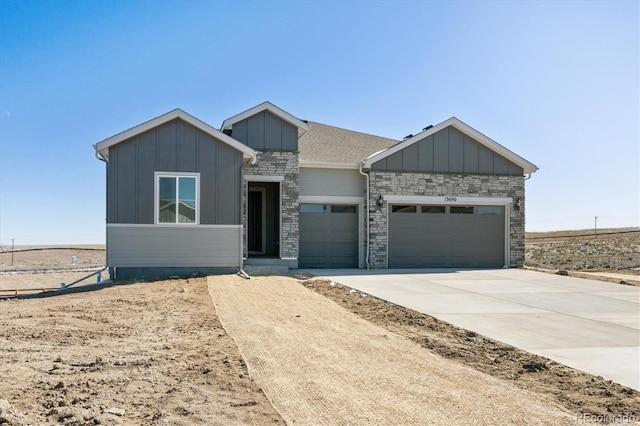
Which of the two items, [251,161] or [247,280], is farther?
[251,161]

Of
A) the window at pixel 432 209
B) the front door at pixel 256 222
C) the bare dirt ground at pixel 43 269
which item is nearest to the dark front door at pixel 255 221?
the front door at pixel 256 222

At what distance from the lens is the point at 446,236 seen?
58.4ft

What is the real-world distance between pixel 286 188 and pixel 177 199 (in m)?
3.65

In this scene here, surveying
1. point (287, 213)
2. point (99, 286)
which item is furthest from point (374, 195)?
point (99, 286)

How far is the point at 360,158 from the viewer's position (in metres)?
17.8

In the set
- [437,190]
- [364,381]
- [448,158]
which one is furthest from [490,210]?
[364,381]

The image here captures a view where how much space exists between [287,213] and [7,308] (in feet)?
27.8

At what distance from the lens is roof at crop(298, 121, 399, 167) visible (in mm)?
17188

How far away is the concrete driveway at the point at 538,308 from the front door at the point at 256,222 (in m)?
4.03

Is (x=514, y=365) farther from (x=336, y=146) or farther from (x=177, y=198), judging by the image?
(x=336, y=146)

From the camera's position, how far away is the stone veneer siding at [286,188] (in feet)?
52.1

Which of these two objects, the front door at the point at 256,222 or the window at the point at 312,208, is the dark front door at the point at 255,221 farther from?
the window at the point at 312,208

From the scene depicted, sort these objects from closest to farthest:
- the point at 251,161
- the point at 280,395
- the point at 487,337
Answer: the point at 280,395, the point at 487,337, the point at 251,161

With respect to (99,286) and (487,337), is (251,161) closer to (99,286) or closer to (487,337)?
(99,286)
